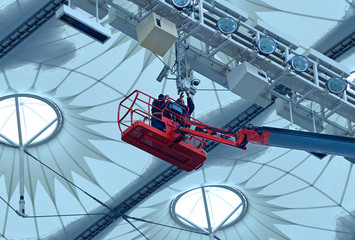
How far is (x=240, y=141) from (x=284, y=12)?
6.61 meters

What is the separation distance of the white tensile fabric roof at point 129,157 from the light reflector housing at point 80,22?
13.2ft

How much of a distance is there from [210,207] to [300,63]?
14.1 meters

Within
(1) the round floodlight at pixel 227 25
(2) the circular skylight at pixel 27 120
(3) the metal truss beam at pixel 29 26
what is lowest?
(1) the round floodlight at pixel 227 25

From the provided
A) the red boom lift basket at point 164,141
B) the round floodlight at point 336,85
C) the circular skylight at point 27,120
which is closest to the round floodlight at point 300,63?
the round floodlight at point 336,85

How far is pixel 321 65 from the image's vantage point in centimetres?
2761

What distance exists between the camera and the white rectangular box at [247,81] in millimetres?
26156

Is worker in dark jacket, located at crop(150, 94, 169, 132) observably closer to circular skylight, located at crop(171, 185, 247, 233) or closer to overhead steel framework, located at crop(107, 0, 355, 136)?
overhead steel framework, located at crop(107, 0, 355, 136)

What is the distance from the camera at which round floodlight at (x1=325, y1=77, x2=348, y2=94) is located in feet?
88.9

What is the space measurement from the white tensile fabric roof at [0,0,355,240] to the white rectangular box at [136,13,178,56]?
15.7ft

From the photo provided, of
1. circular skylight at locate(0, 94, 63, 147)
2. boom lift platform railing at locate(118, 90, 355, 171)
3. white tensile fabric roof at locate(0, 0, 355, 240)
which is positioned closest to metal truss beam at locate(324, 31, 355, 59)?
white tensile fabric roof at locate(0, 0, 355, 240)

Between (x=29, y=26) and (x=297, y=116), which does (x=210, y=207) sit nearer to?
(x=297, y=116)

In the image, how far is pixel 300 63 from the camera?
26.5 metres

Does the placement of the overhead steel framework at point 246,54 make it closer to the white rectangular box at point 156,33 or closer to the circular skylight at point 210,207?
the white rectangular box at point 156,33

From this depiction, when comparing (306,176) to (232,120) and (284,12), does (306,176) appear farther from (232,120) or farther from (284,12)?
(284,12)
